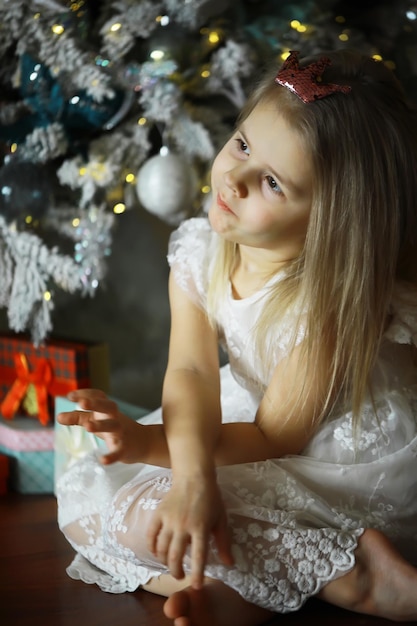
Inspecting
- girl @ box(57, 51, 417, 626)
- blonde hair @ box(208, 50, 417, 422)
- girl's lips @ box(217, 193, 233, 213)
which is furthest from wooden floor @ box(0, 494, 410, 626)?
girl's lips @ box(217, 193, 233, 213)

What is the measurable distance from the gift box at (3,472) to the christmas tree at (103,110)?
22cm

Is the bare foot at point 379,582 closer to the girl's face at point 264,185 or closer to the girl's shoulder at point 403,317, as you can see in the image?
the girl's shoulder at point 403,317

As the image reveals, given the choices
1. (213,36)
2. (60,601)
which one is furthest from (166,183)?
(60,601)

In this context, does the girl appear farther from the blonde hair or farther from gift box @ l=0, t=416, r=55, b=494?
gift box @ l=0, t=416, r=55, b=494

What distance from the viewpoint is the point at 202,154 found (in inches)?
58.5

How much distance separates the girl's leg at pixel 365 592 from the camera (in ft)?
3.08

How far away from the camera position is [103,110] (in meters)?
1.44

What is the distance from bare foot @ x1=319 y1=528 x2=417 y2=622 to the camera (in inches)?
37.2

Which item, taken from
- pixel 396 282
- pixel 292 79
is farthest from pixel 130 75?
pixel 396 282

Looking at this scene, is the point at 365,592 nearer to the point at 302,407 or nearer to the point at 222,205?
the point at 302,407

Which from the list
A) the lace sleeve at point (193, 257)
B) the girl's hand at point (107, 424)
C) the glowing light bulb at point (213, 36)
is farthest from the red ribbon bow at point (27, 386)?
the glowing light bulb at point (213, 36)

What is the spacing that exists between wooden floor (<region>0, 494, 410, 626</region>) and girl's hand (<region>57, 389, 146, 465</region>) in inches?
7.5

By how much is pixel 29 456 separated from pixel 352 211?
74 centimetres

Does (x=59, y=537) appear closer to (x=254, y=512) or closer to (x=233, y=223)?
(x=254, y=512)
